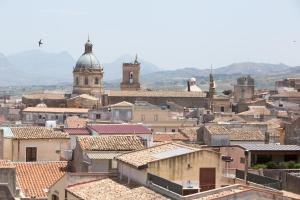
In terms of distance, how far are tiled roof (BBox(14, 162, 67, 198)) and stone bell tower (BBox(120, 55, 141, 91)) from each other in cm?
8512

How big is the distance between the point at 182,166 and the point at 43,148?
31.4ft

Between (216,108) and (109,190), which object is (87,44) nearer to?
(216,108)

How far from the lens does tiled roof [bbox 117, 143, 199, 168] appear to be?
21.9m

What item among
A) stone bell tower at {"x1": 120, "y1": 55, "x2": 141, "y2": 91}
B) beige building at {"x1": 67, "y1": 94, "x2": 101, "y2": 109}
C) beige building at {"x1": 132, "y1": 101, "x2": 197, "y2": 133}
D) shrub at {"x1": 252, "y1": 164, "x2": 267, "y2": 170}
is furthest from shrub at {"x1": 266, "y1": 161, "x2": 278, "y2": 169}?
stone bell tower at {"x1": 120, "y1": 55, "x2": 141, "y2": 91}

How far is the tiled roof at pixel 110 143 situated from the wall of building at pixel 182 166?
5.22 m

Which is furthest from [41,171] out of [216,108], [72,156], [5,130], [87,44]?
[87,44]

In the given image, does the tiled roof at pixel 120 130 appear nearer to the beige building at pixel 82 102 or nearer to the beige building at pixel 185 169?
the beige building at pixel 185 169

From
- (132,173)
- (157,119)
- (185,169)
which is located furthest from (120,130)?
(157,119)

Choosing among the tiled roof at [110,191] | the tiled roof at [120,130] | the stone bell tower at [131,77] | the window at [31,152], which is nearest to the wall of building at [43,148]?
the window at [31,152]

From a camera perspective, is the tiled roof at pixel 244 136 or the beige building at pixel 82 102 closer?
the tiled roof at pixel 244 136

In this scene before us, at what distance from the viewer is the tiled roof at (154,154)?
72.0ft

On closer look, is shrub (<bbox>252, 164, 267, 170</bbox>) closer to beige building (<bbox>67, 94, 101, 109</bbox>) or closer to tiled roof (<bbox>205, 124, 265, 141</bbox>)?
tiled roof (<bbox>205, 124, 265, 141</bbox>)

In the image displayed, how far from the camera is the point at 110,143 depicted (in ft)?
87.7

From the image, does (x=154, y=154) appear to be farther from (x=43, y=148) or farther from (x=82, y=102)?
(x=82, y=102)
